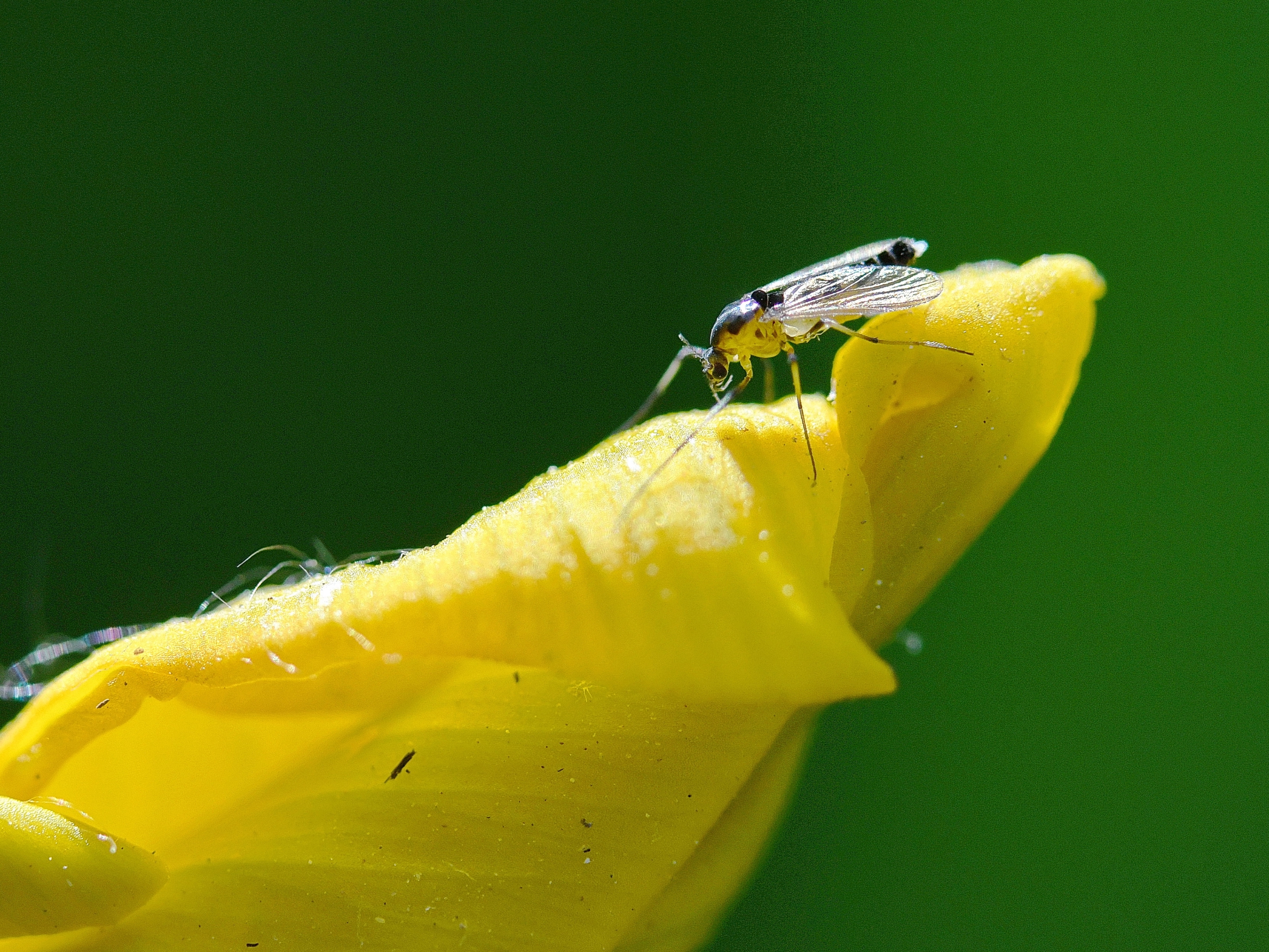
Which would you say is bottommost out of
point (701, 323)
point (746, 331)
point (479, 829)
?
point (701, 323)

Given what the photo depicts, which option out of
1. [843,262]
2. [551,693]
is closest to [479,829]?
[551,693]

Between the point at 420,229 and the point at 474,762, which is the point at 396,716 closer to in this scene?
the point at 474,762

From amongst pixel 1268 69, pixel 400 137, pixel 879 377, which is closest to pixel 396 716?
pixel 879 377

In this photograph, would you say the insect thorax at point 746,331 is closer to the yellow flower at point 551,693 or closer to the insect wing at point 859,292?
the insect wing at point 859,292

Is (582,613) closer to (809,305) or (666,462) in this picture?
(666,462)

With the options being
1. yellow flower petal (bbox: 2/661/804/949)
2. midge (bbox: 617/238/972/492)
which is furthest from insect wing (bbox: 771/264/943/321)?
yellow flower petal (bbox: 2/661/804/949)

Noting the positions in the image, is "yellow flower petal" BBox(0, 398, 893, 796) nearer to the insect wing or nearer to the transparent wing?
the insect wing

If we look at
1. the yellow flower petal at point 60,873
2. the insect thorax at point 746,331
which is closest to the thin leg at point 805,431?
the insect thorax at point 746,331
